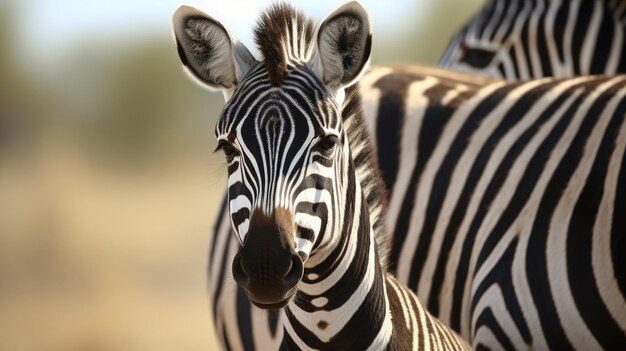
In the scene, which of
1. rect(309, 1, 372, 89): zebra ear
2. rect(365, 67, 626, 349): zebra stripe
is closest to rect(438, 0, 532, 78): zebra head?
rect(365, 67, 626, 349): zebra stripe

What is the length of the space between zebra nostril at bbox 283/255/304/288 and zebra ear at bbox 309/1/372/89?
740 mm

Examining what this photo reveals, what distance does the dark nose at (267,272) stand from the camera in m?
3.58

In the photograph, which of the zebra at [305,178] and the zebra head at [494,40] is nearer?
the zebra at [305,178]

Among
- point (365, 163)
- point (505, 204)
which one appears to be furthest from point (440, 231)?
point (365, 163)

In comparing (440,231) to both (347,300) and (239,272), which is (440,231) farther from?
(239,272)

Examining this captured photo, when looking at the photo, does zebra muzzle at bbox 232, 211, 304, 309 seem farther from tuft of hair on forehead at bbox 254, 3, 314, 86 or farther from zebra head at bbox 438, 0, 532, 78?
zebra head at bbox 438, 0, 532, 78

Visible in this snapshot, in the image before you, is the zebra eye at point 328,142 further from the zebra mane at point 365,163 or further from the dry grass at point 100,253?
the dry grass at point 100,253

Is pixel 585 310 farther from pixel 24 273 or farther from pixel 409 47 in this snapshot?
pixel 409 47

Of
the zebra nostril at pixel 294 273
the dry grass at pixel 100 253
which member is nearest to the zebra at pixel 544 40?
the zebra nostril at pixel 294 273

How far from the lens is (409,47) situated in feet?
117

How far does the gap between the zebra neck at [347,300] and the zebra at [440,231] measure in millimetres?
1085

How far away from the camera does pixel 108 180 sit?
82.2 ft

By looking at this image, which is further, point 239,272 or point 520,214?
point 520,214

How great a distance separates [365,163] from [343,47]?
1.72 feet
